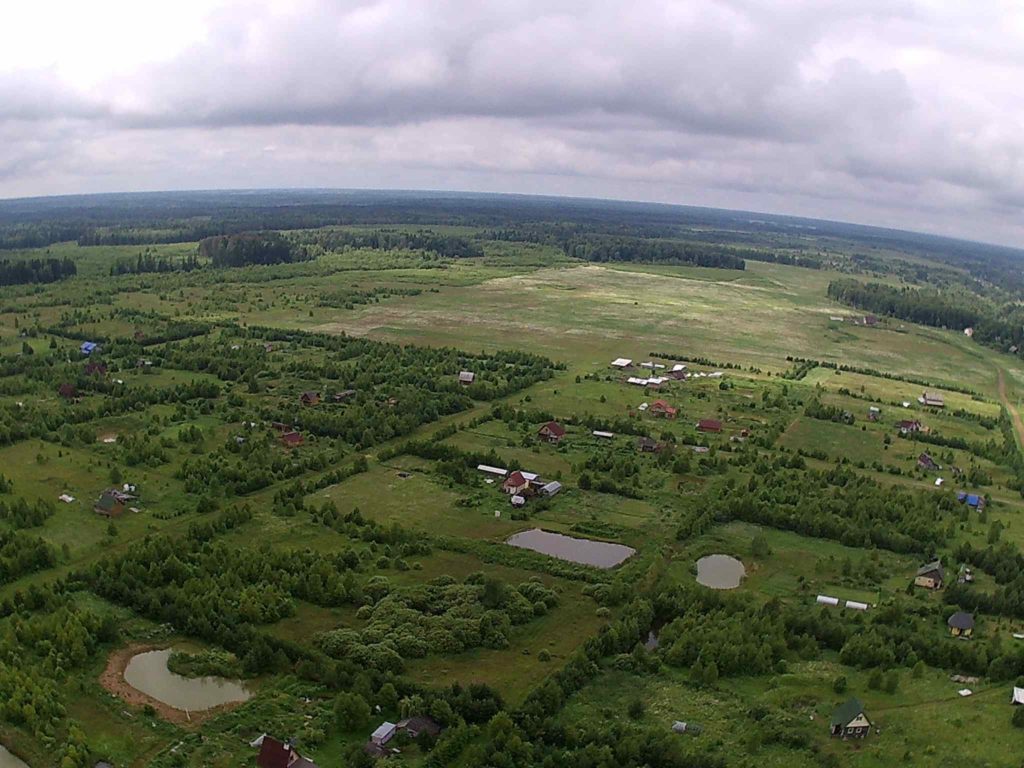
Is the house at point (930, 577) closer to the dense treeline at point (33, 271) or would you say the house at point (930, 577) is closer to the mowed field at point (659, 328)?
the mowed field at point (659, 328)

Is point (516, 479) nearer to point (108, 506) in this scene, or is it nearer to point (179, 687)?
point (108, 506)

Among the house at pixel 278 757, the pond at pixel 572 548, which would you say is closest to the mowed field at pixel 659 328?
the pond at pixel 572 548

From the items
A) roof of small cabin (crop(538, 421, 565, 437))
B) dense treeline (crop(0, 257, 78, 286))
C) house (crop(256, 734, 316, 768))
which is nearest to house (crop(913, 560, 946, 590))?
roof of small cabin (crop(538, 421, 565, 437))

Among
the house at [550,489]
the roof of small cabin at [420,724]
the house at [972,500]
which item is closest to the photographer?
the roof of small cabin at [420,724]

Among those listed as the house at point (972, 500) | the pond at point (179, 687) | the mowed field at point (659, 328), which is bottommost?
the pond at point (179, 687)

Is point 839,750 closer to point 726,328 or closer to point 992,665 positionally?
point 992,665

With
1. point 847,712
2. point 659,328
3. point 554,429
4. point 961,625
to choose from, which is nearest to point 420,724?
point 847,712
